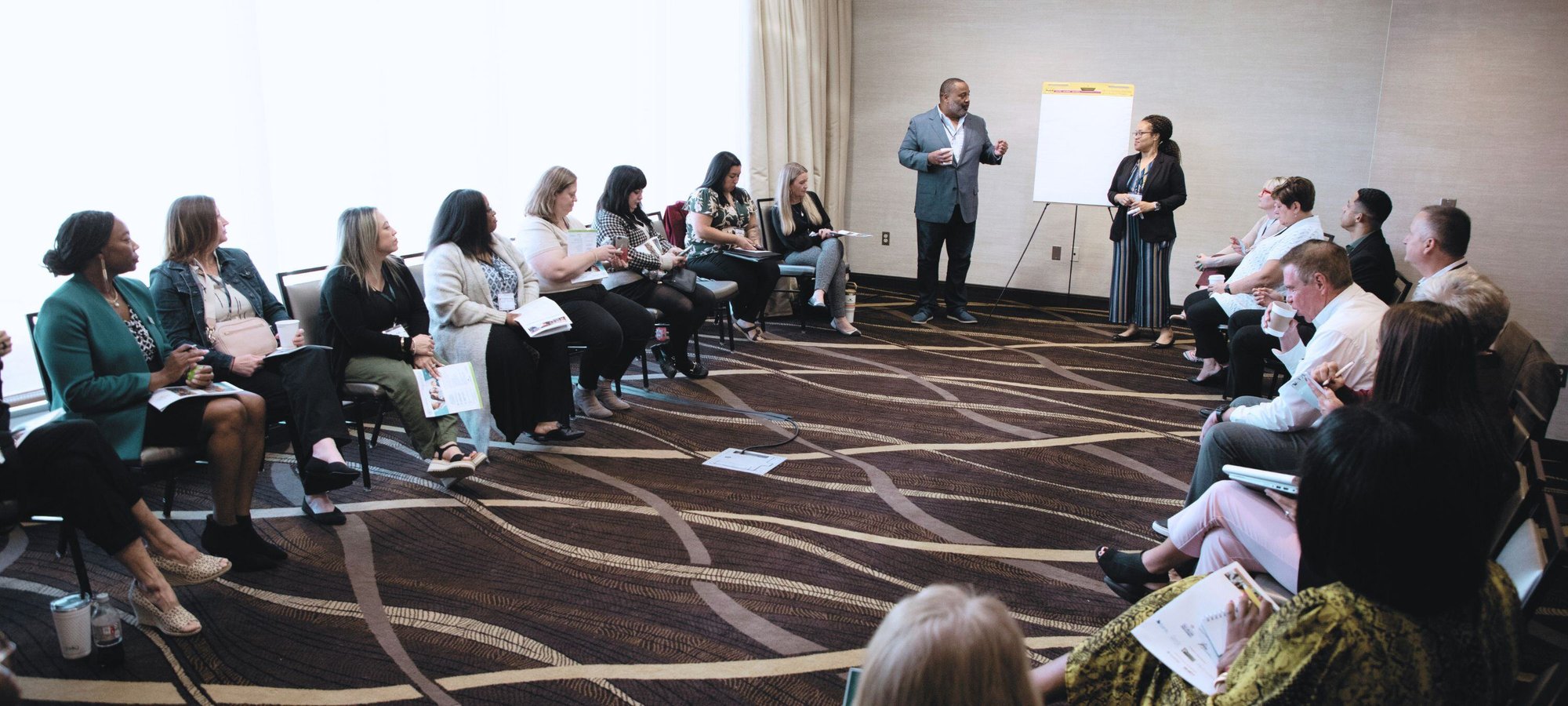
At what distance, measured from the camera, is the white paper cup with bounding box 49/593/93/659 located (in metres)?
2.37

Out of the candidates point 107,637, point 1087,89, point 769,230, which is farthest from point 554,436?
point 1087,89

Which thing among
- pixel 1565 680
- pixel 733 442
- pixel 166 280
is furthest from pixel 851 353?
pixel 1565 680

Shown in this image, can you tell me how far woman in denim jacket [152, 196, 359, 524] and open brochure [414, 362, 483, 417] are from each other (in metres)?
0.34

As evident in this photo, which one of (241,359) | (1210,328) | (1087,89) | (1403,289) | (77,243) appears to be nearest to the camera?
(77,243)

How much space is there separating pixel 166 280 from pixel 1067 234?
6.29 metres

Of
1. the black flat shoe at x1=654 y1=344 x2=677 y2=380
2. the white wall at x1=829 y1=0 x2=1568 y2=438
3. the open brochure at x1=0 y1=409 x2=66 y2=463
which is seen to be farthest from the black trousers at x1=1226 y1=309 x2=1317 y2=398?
the open brochure at x1=0 y1=409 x2=66 y2=463

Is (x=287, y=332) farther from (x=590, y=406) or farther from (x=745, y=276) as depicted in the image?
(x=745, y=276)

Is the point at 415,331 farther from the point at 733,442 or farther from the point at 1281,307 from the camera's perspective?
the point at 1281,307

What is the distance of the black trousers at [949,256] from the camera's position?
694 cm

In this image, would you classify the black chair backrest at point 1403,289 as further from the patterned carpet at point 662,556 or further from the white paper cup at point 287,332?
the white paper cup at point 287,332

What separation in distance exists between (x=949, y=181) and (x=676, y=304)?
263 centimetres

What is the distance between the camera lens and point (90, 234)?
8.98 ft

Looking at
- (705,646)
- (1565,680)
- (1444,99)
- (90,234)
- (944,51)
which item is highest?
(944,51)

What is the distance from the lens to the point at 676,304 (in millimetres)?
5039
